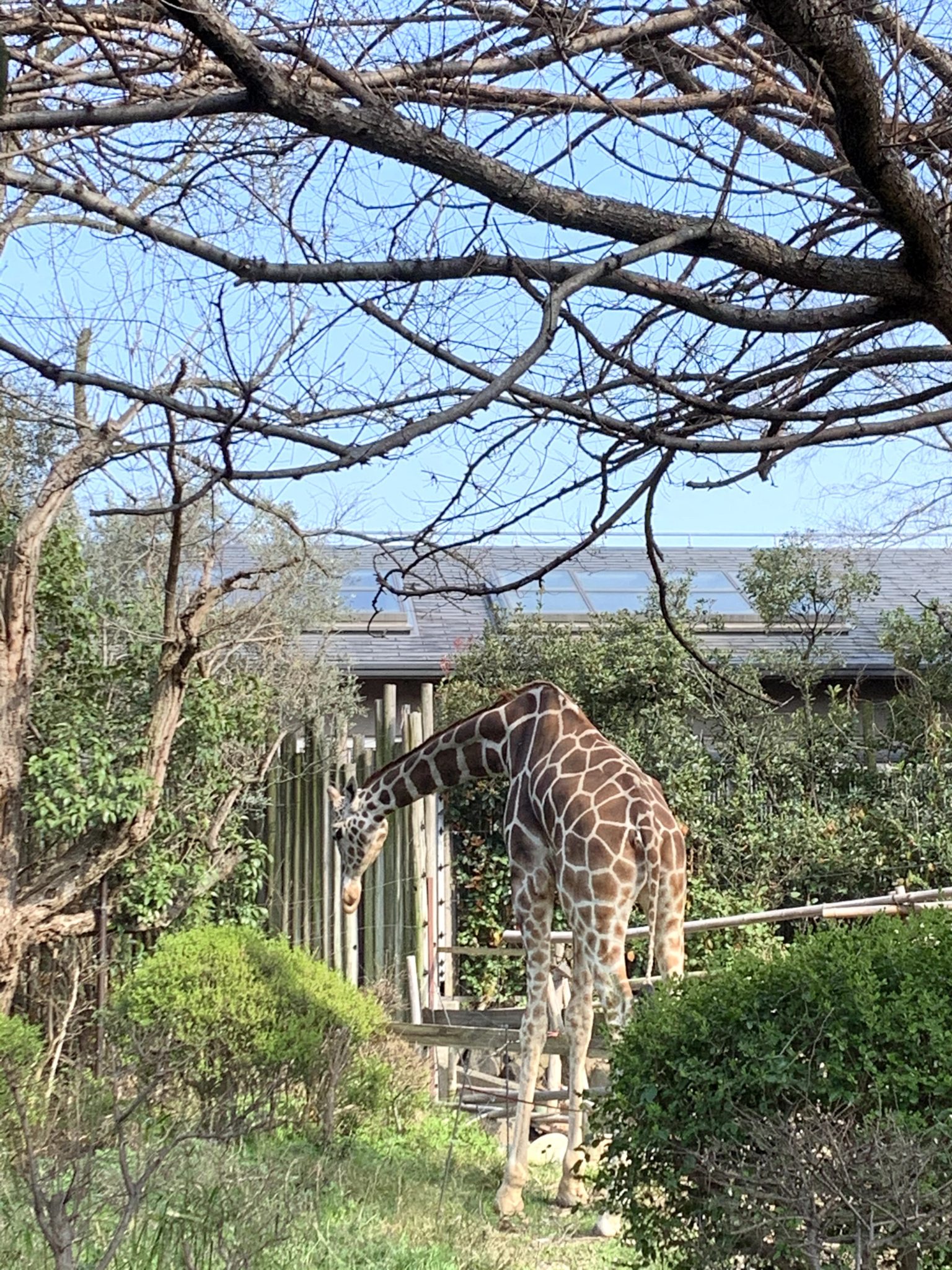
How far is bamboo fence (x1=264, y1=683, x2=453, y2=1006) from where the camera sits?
9445 millimetres

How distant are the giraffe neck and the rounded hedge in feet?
3.21

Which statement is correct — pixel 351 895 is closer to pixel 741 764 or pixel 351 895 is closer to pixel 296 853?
pixel 296 853

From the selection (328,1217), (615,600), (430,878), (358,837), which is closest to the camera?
(328,1217)

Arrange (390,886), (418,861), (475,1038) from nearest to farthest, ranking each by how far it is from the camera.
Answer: (475,1038) → (418,861) → (390,886)

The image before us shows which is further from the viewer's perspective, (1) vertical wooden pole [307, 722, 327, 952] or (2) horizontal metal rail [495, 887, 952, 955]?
(1) vertical wooden pole [307, 722, 327, 952]

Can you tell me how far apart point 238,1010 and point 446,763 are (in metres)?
1.60

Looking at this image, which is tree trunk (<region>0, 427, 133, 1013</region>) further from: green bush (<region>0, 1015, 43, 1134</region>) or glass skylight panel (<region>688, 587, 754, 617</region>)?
glass skylight panel (<region>688, 587, 754, 617</region>)

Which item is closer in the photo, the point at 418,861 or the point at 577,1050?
the point at 577,1050

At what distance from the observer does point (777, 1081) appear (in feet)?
12.6

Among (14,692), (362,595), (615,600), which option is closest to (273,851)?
(14,692)

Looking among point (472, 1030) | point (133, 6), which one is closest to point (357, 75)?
point (133, 6)

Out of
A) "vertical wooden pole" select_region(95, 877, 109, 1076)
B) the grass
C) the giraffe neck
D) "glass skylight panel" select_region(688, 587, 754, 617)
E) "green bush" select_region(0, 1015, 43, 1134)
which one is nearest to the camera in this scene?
the grass

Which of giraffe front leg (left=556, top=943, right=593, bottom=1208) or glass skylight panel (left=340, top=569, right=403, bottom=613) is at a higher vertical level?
glass skylight panel (left=340, top=569, right=403, bottom=613)

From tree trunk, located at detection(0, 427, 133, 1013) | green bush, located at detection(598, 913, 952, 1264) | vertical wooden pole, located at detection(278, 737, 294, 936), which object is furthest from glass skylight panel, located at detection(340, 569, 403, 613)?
green bush, located at detection(598, 913, 952, 1264)
